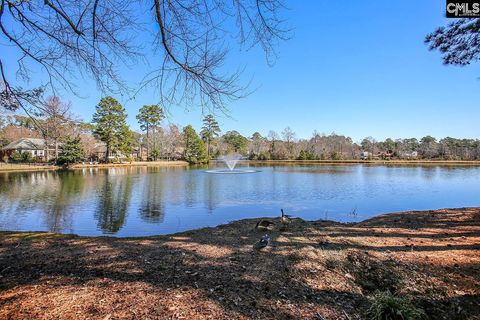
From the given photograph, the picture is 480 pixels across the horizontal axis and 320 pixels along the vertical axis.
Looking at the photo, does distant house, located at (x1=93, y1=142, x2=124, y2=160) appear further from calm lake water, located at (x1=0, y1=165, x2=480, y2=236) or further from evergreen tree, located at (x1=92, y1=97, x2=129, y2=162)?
calm lake water, located at (x1=0, y1=165, x2=480, y2=236)

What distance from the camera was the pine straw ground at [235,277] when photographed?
2.31 m

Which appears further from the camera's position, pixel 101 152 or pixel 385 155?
pixel 385 155

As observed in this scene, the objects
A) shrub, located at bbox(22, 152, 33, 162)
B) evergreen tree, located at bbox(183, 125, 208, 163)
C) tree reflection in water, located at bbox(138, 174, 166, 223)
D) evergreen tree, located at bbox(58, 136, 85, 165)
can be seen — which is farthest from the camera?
evergreen tree, located at bbox(183, 125, 208, 163)

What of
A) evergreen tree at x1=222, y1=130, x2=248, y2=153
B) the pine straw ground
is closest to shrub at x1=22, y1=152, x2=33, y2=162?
evergreen tree at x1=222, y1=130, x2=248, y2=153

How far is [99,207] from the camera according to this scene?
438 inches

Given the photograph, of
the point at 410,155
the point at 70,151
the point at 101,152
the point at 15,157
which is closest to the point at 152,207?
the point at 70,151

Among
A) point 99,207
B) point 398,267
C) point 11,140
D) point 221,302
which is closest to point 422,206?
point 398,267

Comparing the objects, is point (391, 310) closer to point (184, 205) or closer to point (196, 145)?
point (184, 205)

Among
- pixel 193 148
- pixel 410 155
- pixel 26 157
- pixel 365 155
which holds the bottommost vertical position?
pixel 410 155

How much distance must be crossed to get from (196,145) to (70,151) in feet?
66.7

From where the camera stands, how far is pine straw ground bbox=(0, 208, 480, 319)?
2312mm

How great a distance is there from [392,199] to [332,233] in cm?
972

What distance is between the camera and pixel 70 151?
111 feet

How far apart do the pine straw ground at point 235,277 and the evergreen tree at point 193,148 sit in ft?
148
